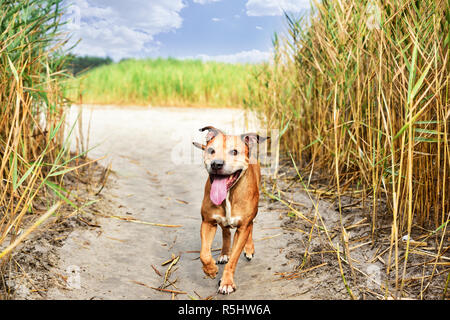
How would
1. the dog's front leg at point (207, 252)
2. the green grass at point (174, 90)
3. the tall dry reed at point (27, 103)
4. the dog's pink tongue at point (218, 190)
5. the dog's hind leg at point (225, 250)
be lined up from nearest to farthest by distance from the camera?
the dog's pink tongue at point (218, 190)
the dog's front leg at point (207, 252)
the tall dry reed at point (27, 103)
the dog's hind leg at point (225, 250)
the green grass at point (174, 90)

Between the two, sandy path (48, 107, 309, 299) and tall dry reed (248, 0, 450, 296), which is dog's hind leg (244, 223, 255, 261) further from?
tall dry reed (248, 0, 450, 296)

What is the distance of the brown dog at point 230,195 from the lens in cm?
271

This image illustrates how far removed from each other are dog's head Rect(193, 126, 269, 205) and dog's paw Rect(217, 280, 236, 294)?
2.12 feet

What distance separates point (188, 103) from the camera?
13.0 m

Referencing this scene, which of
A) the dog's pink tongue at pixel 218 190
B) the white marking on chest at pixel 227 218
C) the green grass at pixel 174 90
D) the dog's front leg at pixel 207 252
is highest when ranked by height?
the green grass at pixel 174 90

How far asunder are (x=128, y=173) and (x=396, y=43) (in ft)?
12.2

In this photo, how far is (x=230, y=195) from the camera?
2.96m

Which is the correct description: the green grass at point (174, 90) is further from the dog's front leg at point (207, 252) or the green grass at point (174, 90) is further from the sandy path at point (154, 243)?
the dog's front leg at point (207, 252)

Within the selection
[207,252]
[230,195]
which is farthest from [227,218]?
[207,252]

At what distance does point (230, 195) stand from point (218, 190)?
1.12 ft

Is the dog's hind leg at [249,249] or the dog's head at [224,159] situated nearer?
the dog's head at [224,159]

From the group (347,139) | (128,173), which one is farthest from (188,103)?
(347,139)

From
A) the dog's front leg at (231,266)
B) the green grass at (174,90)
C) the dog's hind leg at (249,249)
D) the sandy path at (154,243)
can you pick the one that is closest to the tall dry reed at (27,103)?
the sandy path at (154,243)

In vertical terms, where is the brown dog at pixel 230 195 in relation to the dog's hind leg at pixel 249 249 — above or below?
above
